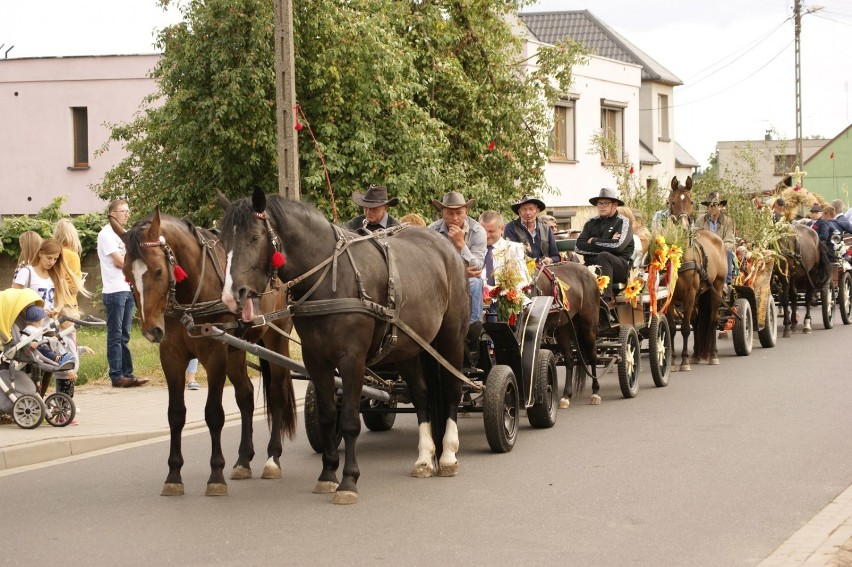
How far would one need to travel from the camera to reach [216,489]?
26.6ft

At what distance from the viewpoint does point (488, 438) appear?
9.42 metres

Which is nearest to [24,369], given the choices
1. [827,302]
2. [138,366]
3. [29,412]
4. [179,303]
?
[29,412]

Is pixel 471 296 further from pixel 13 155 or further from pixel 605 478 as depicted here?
pixel 13 155

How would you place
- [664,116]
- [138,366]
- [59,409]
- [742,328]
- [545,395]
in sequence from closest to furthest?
[545,395] < [59,409] < [138,366] < [742,328] < [664,116]

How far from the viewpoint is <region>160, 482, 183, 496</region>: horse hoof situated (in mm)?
8148

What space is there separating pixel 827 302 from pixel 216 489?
1479 centimetres

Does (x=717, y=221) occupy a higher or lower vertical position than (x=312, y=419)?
higher

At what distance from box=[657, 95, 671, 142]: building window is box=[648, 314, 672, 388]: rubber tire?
31700 millimetres

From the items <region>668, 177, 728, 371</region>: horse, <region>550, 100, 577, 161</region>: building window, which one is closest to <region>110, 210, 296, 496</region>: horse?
<region>668, 177, 728, 371</region>: horse

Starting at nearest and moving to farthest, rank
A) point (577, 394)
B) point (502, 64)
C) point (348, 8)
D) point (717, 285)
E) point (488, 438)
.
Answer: point (488, 438)
point (577, 394)
point (717, 285)
point (348, 8)
point (502, 64)

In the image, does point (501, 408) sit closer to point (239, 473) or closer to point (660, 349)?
point (239, 473)

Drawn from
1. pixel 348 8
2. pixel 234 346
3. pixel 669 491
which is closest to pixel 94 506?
pixel 234 346

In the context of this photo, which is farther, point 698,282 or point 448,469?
point 698,282

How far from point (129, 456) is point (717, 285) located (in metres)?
8.46
